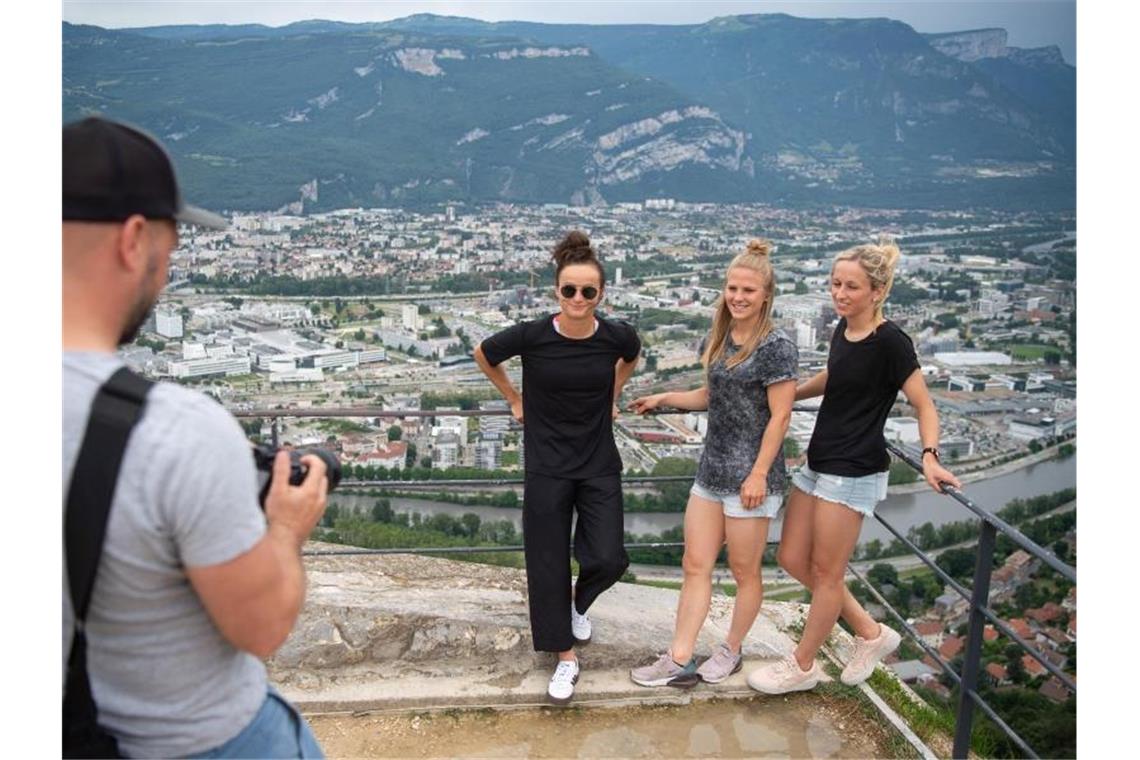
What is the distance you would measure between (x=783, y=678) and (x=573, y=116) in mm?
96010

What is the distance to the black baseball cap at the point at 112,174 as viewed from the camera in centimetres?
105

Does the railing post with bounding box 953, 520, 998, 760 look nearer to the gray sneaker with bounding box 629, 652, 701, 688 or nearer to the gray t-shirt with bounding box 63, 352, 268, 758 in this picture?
the gray sneaker with bounding box 629, 652, 701, 688

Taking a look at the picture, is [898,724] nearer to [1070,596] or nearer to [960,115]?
[1070,596]

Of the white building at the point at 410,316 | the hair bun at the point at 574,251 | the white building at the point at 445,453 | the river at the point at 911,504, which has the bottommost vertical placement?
the river at the point at 911,504

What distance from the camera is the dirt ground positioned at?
2.82 metres

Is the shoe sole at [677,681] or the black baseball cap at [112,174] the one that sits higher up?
the black baseball cap at [112,174]

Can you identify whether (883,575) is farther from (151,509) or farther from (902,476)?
(151,509)

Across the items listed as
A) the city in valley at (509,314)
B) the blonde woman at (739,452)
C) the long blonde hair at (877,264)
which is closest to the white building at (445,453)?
the city in valley at (509,314)

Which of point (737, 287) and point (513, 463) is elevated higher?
point (737, 287)

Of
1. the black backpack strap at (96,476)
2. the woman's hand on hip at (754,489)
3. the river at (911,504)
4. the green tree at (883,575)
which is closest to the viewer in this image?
the black backpack strap at (96,476)

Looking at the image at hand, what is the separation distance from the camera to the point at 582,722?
2.95m

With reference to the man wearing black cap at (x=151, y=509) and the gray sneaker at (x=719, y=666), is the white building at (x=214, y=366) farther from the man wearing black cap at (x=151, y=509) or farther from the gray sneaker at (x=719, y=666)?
the man wearing black cap at (x=151, y=509)

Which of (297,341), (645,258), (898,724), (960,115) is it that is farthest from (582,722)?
(960,115)
